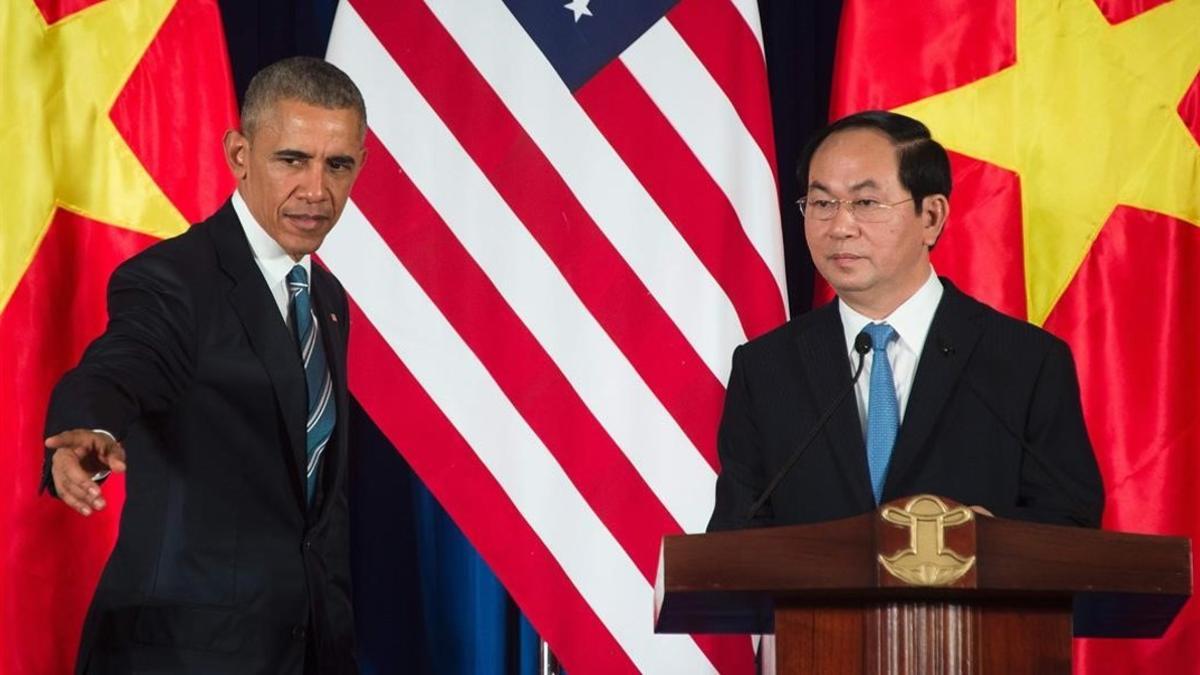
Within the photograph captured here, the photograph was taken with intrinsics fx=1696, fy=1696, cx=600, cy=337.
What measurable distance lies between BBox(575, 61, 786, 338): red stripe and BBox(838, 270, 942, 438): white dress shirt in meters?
0.75

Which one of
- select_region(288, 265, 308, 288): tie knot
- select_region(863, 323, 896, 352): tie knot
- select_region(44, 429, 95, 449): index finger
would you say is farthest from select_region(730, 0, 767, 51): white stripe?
select_region(44, 429, 95, 449): index finger

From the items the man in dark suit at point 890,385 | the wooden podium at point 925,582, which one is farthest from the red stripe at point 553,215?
the wooden podium at point 925,582

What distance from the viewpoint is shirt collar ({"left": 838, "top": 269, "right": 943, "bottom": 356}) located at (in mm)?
2707

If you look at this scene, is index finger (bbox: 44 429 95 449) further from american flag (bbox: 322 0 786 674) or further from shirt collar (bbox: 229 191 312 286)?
american flag (bbox: 322 0 786 674)

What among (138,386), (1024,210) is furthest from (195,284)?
(1024,210)

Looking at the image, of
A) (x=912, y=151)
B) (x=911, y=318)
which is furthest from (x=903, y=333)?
(x=912, y=151)

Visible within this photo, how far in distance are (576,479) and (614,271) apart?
0.44 metres

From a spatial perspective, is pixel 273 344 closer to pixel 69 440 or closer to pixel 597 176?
pixel 69 440

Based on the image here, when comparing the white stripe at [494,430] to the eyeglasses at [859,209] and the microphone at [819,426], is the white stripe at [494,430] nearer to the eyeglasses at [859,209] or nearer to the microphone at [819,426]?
the eyeglasses at [859,209]

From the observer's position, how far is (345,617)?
2531 millimetres

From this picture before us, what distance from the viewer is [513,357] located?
11.6ft

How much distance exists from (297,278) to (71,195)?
39.8 inches

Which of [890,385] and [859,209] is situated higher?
[859,209]

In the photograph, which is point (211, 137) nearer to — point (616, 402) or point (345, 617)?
point (616, 402)
